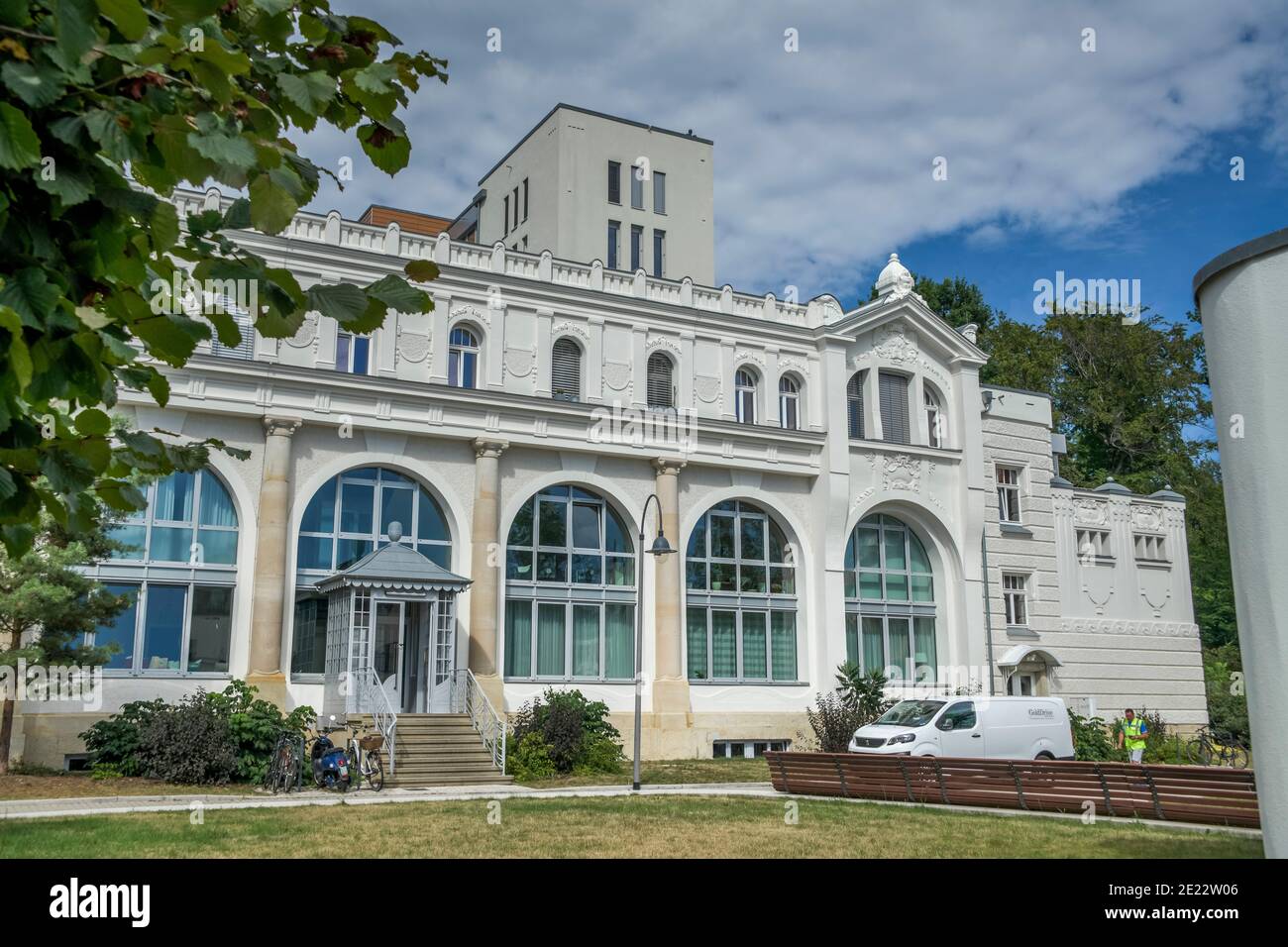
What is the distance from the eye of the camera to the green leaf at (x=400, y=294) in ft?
13.9

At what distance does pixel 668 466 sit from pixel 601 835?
1838 cm

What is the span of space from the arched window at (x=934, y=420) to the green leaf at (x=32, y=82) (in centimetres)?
3526

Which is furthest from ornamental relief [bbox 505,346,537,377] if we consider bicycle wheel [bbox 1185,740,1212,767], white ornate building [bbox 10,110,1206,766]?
bicycle wheel [bbox 1185,740,1212,767]

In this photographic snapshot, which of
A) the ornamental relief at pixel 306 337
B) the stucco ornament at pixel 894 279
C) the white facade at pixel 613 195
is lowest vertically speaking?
the ornamental relief at pixel 306 337

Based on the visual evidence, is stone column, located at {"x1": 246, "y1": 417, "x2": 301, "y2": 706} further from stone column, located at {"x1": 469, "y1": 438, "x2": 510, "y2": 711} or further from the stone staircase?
stone column, located at {"x1": 469, "y1": 438, "x2": 510, "y2": 711}

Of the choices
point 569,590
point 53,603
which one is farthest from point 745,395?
point 53,603

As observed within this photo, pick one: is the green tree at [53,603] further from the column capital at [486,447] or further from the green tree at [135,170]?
the green tree at [135,170]

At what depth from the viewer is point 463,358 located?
3022cm

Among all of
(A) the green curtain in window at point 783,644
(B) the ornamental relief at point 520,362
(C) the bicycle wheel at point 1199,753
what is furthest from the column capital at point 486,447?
(C) the bicycle wheel at point 1199,753

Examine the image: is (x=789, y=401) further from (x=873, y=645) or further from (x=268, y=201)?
(x=268, y=201)
